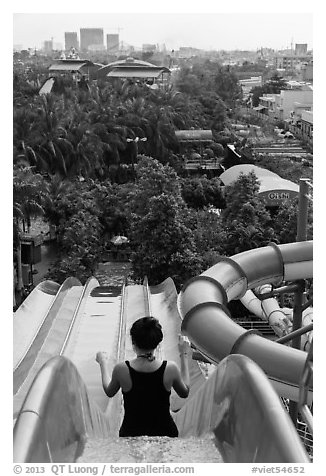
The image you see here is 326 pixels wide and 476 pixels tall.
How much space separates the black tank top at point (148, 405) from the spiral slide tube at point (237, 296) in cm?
144

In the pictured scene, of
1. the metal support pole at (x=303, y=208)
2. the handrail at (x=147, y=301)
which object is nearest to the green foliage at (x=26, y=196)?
the handrail at (x=147, y=301)

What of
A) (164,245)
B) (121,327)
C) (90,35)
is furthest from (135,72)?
(121,327)

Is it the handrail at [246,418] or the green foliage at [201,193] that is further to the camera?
the green foliage at [201,193]

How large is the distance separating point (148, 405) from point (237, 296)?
127 inches

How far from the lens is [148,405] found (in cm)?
253

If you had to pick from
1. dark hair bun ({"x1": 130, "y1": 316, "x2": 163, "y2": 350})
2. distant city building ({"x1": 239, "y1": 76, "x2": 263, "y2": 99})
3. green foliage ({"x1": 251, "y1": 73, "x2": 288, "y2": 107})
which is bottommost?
dark hair bun ({"x1": 130, "y1": 316, "x2": 163, "y2": 350})

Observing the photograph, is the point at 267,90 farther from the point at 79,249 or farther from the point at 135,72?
the point at 79,249

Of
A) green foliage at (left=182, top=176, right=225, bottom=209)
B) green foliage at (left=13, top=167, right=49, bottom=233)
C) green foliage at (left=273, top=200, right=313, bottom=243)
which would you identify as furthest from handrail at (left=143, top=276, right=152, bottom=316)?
green foliage at (left=182, top=176, right=225, bottom=209)

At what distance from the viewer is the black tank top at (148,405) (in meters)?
2.51

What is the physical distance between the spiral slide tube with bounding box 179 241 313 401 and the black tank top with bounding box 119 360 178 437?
144 centimetres

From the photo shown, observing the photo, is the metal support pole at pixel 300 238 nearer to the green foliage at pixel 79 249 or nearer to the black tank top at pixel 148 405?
the black tank top at pixel 148 405

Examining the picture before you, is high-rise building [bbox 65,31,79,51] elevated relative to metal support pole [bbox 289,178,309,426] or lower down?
elevated

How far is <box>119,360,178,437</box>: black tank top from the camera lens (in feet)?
8.23

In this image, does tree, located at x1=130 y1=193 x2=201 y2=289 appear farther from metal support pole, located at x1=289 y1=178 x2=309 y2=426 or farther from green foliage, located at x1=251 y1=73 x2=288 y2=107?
green foliage, located at x1=251 y1=73 x2=288 y2=107
